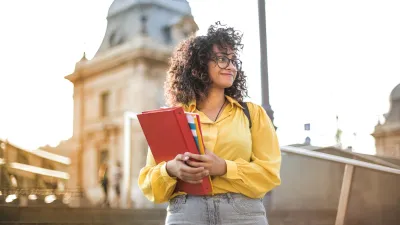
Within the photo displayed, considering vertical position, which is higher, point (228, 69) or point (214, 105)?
point (228, 69)

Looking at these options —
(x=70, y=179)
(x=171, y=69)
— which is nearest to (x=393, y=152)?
(x=171, y=69)

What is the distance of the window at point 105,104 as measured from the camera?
816 cm

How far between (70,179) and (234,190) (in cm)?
579

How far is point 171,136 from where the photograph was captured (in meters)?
2.10

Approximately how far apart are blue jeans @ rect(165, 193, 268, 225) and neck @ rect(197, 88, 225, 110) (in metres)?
0.37

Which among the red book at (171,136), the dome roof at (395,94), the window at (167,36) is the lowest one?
the red book at (171,136)

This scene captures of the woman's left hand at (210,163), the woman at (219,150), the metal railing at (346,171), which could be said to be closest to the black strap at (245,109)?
the woman at (219,150)

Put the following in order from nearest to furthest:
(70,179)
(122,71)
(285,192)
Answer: (285,192), (70,179), (122,71)

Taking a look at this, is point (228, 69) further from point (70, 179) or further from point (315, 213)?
point (70, 179)

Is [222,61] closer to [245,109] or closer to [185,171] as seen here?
[245,109]

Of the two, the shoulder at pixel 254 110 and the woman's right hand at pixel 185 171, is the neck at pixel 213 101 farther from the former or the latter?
the woman's right hand at pixel 185 171

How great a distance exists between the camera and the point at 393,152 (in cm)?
475

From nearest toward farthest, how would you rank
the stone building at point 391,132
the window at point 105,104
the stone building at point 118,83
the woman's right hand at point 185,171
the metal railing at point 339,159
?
the woman's right hand at point 185,171 → the metal railing at point 339,159 → the stone building at point 391,132 → the stone building at point 118,83 → the window at point 105,104

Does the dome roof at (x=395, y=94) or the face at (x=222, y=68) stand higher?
the dome roof at (x=395, y=94)
